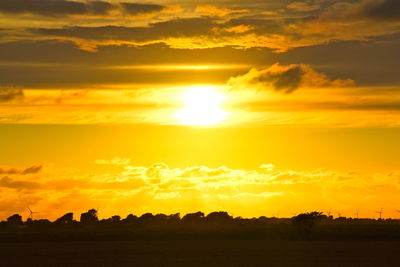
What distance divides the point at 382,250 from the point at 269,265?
112ft

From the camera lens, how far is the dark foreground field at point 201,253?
10294cm

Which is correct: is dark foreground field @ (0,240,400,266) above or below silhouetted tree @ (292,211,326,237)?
below

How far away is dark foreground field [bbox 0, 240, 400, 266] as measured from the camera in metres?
103

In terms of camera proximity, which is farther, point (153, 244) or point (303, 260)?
point (153, 244)

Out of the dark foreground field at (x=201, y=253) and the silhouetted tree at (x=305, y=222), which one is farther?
the silhouetted tree at (x=305, y=222)

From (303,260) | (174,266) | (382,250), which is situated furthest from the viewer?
(382,250)

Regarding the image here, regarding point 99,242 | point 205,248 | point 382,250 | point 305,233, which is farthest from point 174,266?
point 305,233

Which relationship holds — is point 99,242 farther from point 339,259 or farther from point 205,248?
point 339,259

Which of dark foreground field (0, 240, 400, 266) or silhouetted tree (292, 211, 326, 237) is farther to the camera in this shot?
silhouetted tree (292, 211, 326, 237)

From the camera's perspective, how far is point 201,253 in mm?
117438

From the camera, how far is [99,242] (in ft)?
485

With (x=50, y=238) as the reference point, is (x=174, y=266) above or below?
below

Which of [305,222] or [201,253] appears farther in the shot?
[305,222]

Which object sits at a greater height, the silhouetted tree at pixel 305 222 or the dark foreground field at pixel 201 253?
the silhouetted tree at pixel 305 222
